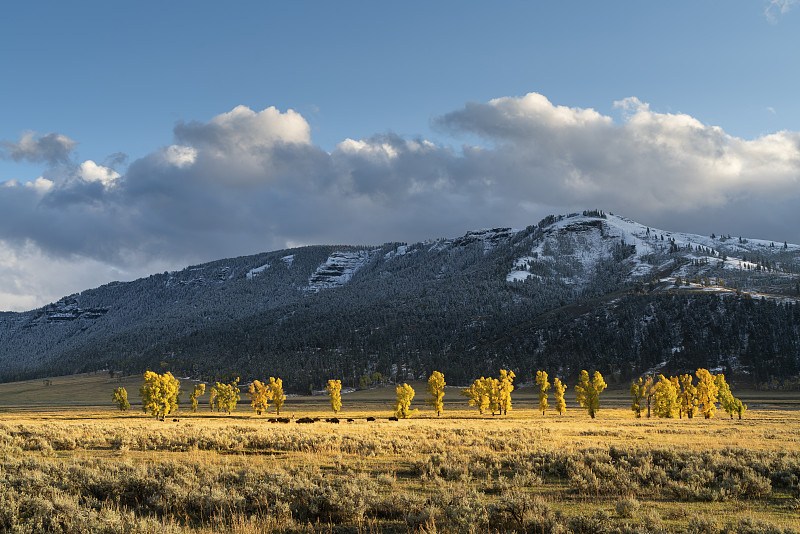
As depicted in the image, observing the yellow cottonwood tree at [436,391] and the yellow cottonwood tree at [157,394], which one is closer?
the yellow cottonwood tree at [157,394]

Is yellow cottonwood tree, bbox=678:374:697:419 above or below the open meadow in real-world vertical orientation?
below

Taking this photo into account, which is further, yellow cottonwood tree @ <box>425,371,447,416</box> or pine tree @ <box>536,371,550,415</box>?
pine tree @ <box>536,371,550,415</box>

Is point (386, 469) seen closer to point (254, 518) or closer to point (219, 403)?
point (254, 518)

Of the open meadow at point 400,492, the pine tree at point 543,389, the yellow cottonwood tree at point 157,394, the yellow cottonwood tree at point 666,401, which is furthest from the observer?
the pine tree at point 543,389

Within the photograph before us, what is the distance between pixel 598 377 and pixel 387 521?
78435 mm

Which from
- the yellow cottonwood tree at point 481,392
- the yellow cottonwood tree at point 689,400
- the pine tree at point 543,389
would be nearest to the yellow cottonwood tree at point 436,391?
the yellow cottonwood tree at point 481,392

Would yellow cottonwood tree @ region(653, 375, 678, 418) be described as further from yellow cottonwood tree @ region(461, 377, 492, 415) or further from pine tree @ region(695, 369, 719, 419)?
yellow cottonwood tree @ region(461, 377, 492, 415)

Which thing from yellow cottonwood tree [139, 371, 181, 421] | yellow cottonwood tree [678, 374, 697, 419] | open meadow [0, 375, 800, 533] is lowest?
yellow cottonwood tree [678, 374, 697, 419]

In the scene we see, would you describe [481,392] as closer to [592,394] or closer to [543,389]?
[543,389]

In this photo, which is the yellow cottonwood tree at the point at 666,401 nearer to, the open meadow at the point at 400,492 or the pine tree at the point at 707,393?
the pine tree at the point at 707,393

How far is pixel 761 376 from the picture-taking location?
178 m

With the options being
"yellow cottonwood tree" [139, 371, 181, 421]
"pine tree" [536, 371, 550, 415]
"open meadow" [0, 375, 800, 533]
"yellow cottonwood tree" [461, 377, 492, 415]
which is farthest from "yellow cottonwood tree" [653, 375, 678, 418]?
"yellow cottonwood tree" [139, 371, 181, 421]

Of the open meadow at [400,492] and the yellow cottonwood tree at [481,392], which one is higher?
the open meadow at [400,492]

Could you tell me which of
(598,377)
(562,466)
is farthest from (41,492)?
(598,377)
